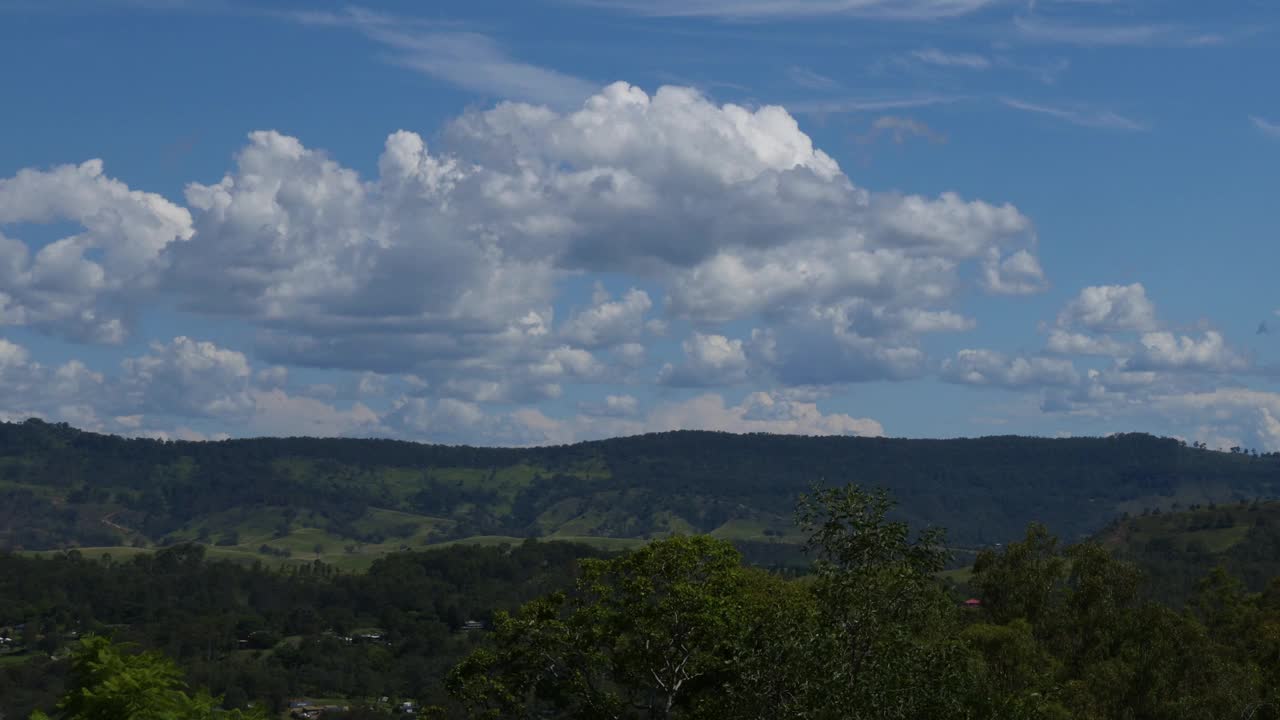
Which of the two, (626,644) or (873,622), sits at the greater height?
(873,622)

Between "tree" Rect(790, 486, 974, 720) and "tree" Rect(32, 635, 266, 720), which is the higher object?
"tree" Rect(790, 486, 974, 720)

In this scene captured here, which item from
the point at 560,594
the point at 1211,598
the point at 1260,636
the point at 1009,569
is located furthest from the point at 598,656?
the point at 1211,598

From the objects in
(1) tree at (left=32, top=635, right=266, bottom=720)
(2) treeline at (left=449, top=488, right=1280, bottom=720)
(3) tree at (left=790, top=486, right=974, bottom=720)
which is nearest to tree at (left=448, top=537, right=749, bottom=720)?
(2) treeline at (left=449, top=488, right=1280, bottom=720)

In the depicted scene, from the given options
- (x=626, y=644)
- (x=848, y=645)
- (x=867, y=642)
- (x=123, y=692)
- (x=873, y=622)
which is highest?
(x=873, y=622)

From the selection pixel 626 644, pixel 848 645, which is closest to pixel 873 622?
pixel 848 645

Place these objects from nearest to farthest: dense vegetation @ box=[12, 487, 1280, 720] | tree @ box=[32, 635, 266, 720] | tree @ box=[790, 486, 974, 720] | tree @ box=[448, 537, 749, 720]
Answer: tree @ box=[790, 486, 974, 720], tree @ box=[32, 635, 266, 720], dense vegetation @ box=[12, 487, 1280, 720], tree @ box=[448, 537, 749, 720]

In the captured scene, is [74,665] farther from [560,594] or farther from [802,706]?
[560,594]

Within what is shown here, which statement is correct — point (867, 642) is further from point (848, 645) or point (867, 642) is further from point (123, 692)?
point (123, 692)

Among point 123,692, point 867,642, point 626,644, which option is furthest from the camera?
point 626,644

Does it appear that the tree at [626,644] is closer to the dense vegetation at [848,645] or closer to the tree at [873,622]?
the dense vegetation at [848,645]

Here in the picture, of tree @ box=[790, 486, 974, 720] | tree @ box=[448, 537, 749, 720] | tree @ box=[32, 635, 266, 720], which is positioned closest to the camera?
tree @ box=[790, 486, 974, 720]

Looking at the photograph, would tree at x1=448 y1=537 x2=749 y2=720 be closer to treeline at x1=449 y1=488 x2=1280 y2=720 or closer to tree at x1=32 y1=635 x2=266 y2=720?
treeline at x1=449 y1=488 x2=1280 y2=720

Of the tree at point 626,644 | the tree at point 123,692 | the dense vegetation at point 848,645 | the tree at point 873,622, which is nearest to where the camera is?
the tree at point 873,622

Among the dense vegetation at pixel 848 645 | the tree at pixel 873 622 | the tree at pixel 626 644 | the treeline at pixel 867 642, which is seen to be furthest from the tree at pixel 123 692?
the tree at pixel 626 644
